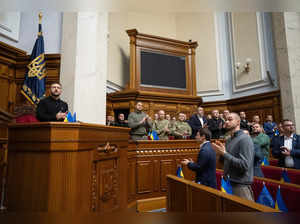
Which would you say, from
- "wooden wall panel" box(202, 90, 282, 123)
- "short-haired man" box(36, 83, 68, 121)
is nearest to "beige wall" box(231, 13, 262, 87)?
"wooden wall panel" box(202, 90, 282, 123)

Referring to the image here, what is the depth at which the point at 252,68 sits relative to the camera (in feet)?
27.7

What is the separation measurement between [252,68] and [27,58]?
761cm

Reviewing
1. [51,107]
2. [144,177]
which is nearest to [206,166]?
[144,177]

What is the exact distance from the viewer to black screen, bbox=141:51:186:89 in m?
8.37

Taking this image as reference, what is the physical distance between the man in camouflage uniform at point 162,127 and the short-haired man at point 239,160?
3063 millimetres

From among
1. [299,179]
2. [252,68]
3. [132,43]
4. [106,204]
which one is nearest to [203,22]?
[252,68]

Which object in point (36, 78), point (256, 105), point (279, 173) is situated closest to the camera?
point (279, 173)

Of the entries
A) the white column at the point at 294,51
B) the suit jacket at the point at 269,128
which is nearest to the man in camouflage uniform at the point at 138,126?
the suit jacket at the point at 269,128

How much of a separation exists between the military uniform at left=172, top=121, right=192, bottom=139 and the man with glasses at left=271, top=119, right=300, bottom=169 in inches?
92.0

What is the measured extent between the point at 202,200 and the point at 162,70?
704 cm

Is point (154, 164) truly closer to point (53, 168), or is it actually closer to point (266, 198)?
point (266, 198)

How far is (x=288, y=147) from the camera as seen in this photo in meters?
3.36

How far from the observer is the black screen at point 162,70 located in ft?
27.5

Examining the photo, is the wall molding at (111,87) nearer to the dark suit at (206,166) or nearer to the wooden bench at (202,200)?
the wooden bench at (202,200)
